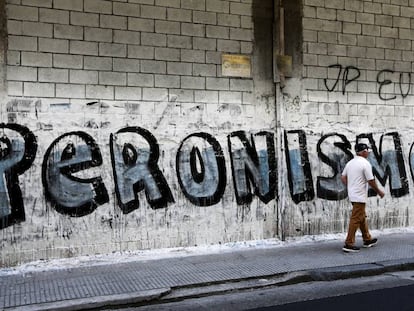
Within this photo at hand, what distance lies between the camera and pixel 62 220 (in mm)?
7703

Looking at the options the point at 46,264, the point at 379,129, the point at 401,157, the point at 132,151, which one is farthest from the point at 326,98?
the point at 46,264

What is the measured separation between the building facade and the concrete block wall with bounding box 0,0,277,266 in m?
0.02

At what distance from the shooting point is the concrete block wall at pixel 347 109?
368 inches

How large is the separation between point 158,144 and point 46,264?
241 centimetres

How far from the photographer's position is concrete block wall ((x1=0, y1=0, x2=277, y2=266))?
24.7ft

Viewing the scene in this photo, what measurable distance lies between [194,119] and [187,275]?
8.65 ft

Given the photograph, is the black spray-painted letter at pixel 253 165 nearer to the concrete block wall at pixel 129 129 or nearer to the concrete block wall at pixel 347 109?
the concrete block wall at pixel 129 129

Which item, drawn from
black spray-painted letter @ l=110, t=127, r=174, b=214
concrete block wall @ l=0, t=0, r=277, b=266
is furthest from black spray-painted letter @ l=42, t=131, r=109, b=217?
black spray-painted letter @ l=110, t=127, r=174, b=214

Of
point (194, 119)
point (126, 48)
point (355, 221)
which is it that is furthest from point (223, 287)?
point (126, 48)

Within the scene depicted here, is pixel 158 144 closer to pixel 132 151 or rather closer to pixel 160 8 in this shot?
pixel 132 151

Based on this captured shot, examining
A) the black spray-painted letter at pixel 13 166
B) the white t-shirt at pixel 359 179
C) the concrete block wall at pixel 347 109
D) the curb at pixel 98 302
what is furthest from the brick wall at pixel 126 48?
the curb at pixel 98 302

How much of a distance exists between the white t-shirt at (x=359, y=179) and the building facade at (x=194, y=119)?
105cm

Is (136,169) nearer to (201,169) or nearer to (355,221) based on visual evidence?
(201,169)

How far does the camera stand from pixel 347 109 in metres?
9.71
